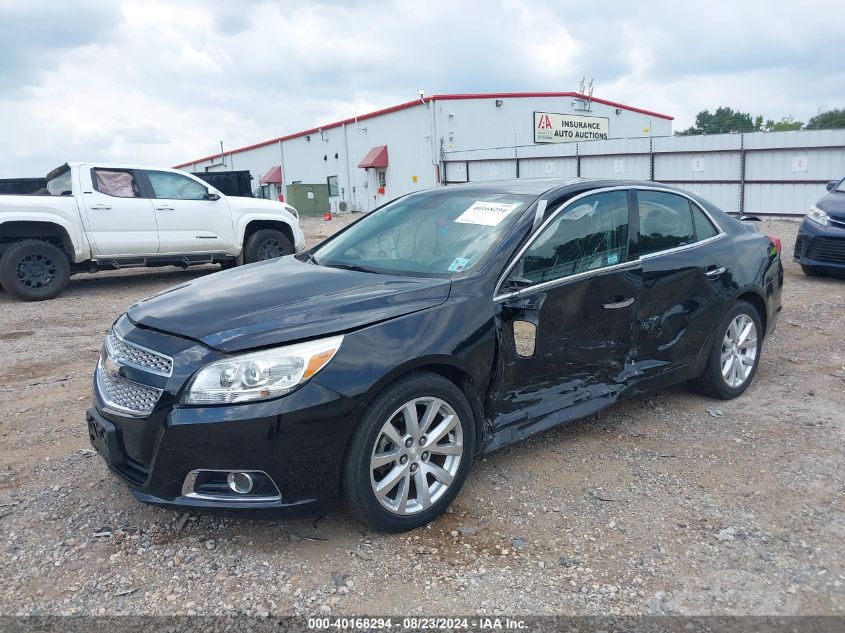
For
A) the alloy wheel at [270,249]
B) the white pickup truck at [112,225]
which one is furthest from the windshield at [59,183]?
the alloy wheel at [270,249]

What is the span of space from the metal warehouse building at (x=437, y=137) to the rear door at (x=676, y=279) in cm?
1932

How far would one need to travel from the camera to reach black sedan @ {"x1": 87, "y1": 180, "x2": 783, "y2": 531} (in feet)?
9.37

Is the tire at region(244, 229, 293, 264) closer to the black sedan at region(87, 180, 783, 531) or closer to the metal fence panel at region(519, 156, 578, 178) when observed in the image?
the black sedan at region(87, 180, 783, 531)

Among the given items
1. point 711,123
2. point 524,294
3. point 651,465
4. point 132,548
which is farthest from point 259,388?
point 711,123

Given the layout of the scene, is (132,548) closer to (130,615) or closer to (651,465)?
(130,615)

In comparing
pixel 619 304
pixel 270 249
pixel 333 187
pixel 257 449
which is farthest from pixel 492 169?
pixel 257 449

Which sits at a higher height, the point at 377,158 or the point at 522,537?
the point at 377,158

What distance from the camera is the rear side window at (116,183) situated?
952cm

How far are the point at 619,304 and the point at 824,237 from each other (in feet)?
22.0

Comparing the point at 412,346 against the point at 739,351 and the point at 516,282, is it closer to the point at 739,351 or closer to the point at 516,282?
the point at 516,282

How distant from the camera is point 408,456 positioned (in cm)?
313

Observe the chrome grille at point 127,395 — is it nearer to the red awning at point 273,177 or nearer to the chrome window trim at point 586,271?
the chrome window trim at point 586,271

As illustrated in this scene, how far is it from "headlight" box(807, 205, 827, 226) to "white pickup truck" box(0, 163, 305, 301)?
25.9 feet

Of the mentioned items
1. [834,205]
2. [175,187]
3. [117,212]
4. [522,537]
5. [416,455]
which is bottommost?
[522,537]
